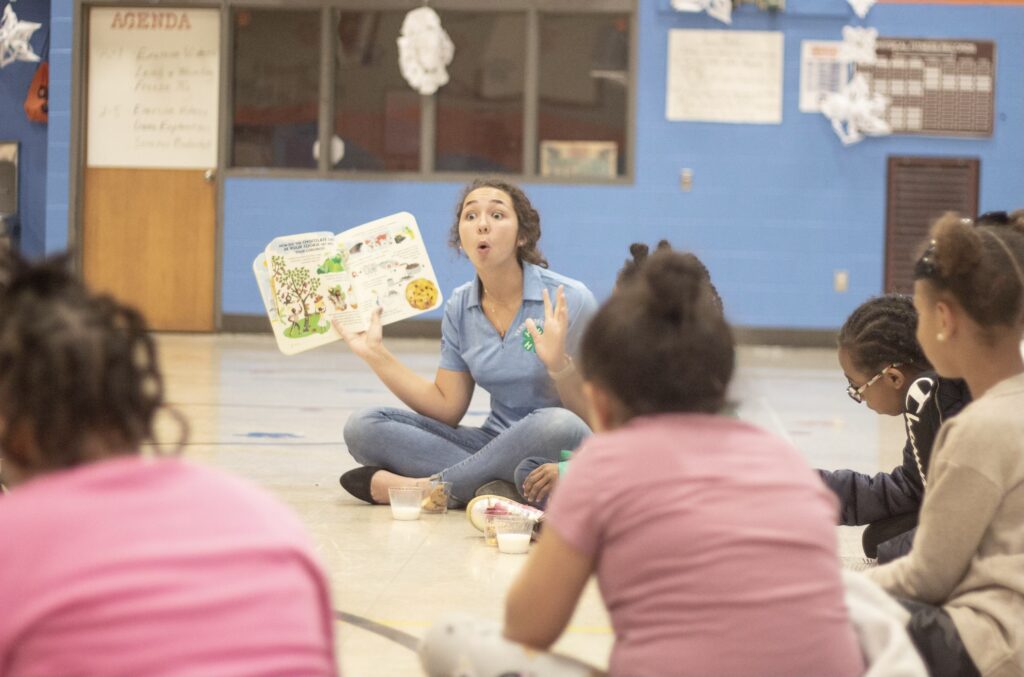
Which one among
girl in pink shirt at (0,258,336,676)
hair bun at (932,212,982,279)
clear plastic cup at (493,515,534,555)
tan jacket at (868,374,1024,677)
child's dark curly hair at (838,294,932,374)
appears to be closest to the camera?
girl in pink shirt at (0,258,336,676)

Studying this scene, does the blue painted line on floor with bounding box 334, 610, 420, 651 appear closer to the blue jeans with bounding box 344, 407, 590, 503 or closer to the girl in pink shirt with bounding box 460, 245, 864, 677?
the girl in pink shirt with bounding box 460, 245, 864, 677

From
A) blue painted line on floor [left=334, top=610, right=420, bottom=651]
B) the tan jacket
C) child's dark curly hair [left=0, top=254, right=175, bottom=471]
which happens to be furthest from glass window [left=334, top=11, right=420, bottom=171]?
child's dark curly hair [left=0, top=254, right=175, bottom=471]

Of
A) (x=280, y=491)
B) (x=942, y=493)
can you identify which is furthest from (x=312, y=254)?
(x=942, y=493)

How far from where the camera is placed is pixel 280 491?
3.94 m

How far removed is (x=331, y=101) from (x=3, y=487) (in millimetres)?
7153

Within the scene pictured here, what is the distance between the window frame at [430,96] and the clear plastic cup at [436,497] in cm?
608

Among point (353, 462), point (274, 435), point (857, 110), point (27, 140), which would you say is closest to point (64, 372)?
point (353, 462)

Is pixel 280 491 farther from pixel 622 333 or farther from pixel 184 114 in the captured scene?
pixel 184 114

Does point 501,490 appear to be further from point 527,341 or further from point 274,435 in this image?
point 274,435

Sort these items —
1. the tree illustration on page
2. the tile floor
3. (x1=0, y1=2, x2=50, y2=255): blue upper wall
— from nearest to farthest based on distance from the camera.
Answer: the tile floor
the tree illustration on page
(x1=0, y1=2, x2=50, y2=255): blue upper wall

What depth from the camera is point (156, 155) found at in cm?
994

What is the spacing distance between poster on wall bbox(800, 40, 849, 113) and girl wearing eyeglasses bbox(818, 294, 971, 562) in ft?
22.5

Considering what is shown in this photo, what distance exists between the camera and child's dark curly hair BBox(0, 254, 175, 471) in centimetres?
117

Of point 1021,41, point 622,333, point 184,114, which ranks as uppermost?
point 1021,41
